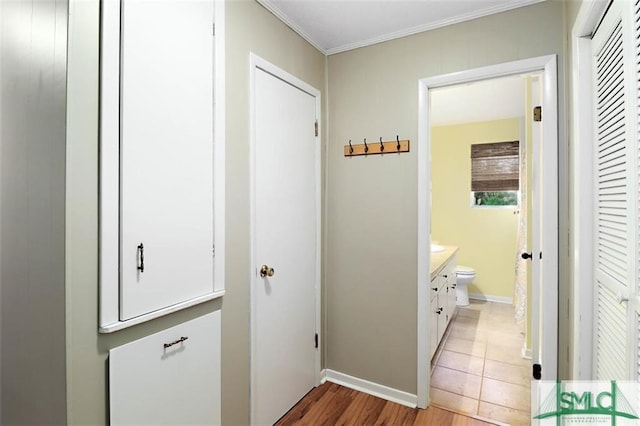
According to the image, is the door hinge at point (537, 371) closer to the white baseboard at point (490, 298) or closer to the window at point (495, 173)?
the white baseboard at point (490, 298)

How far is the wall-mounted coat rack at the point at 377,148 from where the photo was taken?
2188 millimetres

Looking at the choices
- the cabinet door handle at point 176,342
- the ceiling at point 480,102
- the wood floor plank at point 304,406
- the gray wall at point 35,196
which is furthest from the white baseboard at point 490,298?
the gray wall at point 35,196

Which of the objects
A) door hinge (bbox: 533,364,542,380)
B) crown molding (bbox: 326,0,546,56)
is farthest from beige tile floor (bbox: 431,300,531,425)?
A: crown molding (bbox: 326,0,546,56)

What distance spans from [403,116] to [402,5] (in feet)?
2.08

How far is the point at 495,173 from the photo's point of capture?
438cm

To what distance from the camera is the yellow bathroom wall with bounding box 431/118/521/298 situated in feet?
14.3

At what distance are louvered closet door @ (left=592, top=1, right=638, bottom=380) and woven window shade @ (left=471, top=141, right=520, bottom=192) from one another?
317cm

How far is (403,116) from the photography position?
219 cm

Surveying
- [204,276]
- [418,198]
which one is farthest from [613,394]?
[204,276]

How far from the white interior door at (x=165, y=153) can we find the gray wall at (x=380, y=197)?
113 centimetres

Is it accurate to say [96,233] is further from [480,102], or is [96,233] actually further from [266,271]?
[480,102]

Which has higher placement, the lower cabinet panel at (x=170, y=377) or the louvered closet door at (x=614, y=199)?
the louvered closet door at (x=614, y=199)

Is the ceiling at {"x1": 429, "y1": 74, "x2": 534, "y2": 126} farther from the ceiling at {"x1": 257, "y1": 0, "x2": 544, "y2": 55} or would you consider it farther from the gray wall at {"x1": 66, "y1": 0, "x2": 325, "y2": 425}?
the gray wall at {"x1": 66, "y1": 0, "x2": 325, "y2": 425}

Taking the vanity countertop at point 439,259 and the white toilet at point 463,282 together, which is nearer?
the vanity countertop at point 439,259
